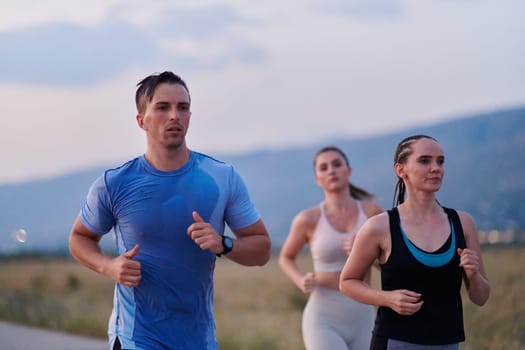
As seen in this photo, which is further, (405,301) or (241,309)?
(241,309)

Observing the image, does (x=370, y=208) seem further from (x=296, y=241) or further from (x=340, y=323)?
(x=340, y=323)

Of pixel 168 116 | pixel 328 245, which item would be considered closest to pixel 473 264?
pixel 168 116

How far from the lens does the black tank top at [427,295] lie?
5.48 meters

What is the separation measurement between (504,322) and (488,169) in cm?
9320

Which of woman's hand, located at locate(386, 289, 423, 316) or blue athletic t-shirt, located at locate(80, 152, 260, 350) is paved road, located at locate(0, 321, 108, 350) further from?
woman's hand, located at locate(386, 289, 423, 316)

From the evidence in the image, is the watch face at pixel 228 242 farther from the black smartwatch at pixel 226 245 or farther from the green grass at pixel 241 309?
the green grass at pixel 241 309

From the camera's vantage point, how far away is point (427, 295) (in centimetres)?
549

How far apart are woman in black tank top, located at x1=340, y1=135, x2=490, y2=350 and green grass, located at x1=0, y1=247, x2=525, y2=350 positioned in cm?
432

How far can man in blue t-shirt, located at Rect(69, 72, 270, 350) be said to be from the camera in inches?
214

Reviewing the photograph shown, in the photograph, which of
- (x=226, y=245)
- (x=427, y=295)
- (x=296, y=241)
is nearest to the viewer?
(x=226, y=245)

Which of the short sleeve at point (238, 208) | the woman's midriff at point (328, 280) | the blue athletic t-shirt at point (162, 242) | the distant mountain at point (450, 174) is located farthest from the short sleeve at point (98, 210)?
the distant mountain at point (450, 174)

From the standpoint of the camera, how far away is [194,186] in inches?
217

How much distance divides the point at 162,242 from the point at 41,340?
8562 mm

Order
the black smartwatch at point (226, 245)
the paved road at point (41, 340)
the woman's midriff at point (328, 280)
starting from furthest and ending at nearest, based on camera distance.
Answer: the paved road at point (41, 340)
the woman's midriff at point (328, 280)
the black smartwatch at point (226, 245)
